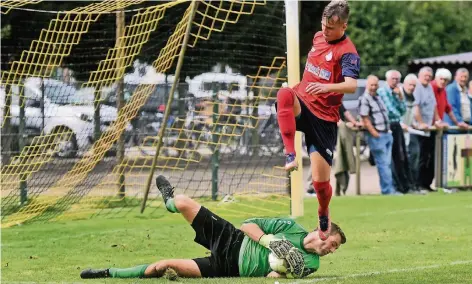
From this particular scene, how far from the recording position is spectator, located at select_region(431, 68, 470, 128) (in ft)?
68.4

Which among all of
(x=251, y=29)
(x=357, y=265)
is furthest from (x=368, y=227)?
(x=251, y=29)

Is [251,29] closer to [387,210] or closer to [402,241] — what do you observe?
[387,210]

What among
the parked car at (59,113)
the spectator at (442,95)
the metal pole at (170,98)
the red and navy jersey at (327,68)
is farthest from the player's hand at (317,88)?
the spectator at (442,95)

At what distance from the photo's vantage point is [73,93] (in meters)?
17.2

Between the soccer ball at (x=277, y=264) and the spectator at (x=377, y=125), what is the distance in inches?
379

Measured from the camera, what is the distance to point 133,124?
1869cm

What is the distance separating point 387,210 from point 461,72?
511cm

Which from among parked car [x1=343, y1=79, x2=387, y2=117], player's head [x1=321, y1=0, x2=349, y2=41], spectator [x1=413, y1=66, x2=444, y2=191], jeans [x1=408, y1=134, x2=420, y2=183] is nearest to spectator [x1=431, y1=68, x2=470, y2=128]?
spectator [x1=413, y1=66, x2=444, y2=191]

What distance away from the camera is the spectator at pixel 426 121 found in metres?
20.6

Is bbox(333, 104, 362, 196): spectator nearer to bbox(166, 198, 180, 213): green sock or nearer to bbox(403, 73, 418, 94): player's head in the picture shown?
bbox(403, 73, 418, 94): player's head

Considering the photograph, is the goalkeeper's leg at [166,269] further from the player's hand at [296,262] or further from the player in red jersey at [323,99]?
the player in red jersey at [323,99]

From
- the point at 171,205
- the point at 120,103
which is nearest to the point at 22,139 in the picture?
the point at 120,103

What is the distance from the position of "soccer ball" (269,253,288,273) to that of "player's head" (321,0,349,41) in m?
2.13

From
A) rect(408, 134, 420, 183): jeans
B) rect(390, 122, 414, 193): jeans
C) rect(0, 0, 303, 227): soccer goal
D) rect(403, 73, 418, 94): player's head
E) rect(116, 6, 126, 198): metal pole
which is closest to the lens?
rect(0, 0, 303, 227): soccer goal
